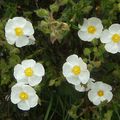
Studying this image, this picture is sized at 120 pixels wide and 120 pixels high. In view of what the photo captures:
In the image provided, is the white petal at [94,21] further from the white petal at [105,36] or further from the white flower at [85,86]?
the white flower at [85,86]

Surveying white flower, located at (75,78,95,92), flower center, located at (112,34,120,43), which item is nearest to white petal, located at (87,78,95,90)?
white flower, located at (75,78,95,92)

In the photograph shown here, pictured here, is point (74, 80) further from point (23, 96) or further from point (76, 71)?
point (23, 96)

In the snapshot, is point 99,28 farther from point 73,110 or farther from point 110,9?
point 73,110

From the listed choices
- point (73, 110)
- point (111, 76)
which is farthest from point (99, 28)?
point (73, 110)

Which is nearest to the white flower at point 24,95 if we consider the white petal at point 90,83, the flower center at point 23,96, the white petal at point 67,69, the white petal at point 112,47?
the flower center at point 23,96

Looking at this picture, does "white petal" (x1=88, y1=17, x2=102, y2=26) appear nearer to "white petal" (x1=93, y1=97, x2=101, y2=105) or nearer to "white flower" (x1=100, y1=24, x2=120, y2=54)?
"white flower" (x1=100, y1=24, x2=120, y2=54)

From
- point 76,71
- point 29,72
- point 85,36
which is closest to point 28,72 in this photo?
point 29,72
